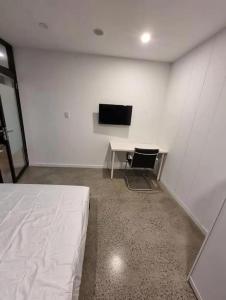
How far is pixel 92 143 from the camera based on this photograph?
3.34m

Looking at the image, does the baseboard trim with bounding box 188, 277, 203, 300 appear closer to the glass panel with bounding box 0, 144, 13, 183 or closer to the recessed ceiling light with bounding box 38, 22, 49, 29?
the glass panel with bounding box 0, 144, 13, 183

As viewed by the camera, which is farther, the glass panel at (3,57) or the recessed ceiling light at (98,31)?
the glass panel at (3,57)

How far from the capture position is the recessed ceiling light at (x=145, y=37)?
1911 mm

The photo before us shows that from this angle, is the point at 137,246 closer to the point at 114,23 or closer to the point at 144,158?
the point at 144,158

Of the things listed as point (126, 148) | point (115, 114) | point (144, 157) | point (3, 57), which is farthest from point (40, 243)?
point (3, 57)

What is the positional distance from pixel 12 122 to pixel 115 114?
2007 millimetres

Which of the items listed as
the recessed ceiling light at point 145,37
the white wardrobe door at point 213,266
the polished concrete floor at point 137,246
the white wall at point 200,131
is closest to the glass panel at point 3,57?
the polished concrete floor at point 137,246

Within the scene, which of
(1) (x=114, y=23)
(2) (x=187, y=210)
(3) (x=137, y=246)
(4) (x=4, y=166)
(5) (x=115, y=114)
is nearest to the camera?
(3) (x=137, y=246)

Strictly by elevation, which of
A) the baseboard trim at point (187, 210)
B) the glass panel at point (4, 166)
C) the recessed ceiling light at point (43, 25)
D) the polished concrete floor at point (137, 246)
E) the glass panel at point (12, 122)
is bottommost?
the polished concrete floor at point (137, 246)

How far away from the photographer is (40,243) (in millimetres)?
1020

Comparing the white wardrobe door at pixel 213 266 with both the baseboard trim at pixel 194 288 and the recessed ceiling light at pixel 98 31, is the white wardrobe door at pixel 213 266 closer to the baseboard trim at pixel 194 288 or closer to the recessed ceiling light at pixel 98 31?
the baseboard trim at pixel 194 288

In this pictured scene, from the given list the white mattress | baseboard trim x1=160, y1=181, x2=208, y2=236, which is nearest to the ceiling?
the white mattress

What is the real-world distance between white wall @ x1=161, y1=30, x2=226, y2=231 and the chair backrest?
1.29 feet

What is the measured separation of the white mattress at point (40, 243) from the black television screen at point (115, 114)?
1911 mm
